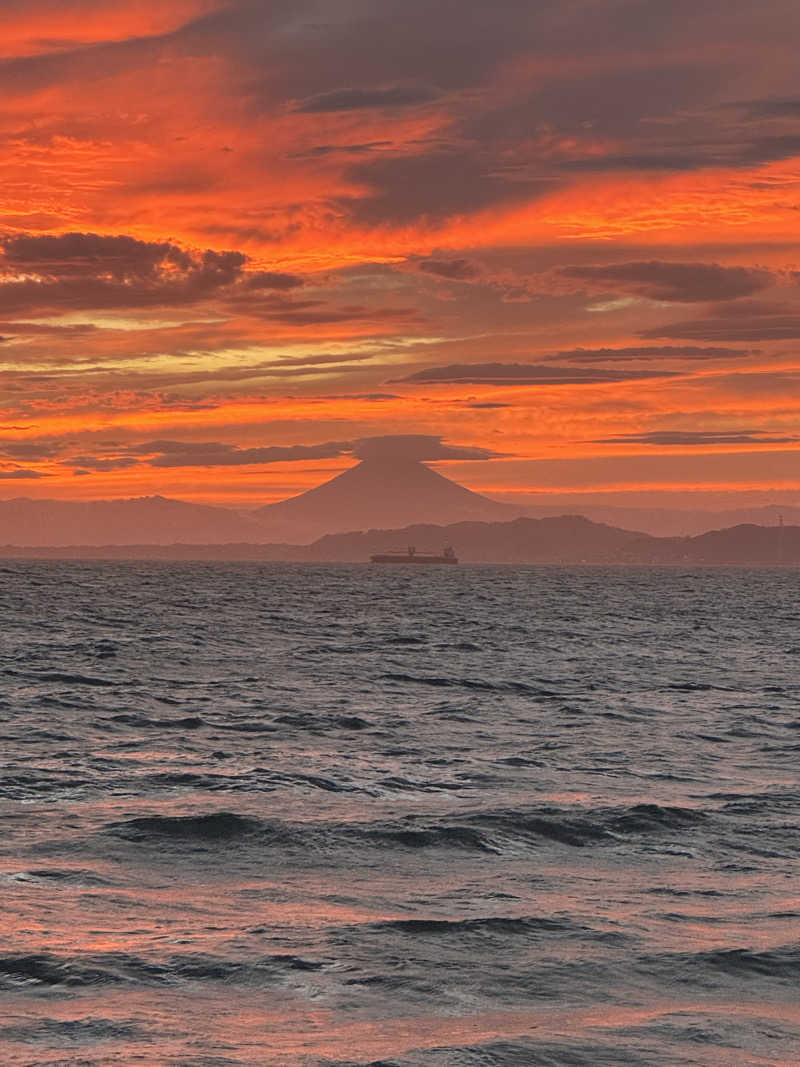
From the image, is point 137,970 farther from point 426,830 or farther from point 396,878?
point 426,830

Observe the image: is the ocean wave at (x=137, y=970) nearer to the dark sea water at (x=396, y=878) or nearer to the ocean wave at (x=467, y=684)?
the dark sea water at (x=396, y=878)

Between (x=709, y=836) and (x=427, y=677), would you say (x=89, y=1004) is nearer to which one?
(x=709, y=836)

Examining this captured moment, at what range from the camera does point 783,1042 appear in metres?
13.7

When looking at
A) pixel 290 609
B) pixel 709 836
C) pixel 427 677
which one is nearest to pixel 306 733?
pixel 709 836

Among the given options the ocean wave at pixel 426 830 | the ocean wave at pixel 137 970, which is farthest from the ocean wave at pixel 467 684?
the ocean wave at pixel 137 970

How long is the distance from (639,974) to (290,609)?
109 meters

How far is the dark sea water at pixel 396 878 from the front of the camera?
1391 centimetres

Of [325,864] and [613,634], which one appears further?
[613,634]

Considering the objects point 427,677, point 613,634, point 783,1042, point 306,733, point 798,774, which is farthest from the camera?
point 613,634

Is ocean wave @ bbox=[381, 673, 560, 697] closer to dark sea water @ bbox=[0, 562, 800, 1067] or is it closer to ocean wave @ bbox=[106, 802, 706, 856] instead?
dark sea water @ bbox=[0, 562, 800, 1067]

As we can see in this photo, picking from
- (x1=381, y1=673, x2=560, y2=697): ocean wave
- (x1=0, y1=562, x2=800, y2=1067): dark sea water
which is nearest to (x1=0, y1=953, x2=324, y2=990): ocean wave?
(x1=0, y1=562, x2=800, y2=1067): dark sea water

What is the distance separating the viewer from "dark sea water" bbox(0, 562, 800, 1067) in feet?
45.6

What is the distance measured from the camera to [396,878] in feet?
67.5

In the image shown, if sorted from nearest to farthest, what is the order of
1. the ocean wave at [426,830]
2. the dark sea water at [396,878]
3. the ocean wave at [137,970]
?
the dark sea water at [396,878]
the ocean wave at [137,970]
the ocean wave at [426,830]
